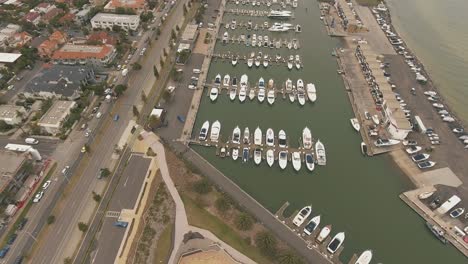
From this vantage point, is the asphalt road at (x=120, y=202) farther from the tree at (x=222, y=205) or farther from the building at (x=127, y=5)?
the building at (x=127, y=5)


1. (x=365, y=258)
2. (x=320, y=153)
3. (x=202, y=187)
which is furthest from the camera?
(x=320, y=153)

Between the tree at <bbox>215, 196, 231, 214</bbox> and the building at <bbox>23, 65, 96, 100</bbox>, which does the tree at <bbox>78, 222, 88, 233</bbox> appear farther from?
the building at <bbox>23, 65, 96, 100</bbox>

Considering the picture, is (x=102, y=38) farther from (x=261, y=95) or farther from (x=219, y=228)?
(x=219, y=228)

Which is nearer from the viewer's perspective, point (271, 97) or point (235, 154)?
point (235, 154)

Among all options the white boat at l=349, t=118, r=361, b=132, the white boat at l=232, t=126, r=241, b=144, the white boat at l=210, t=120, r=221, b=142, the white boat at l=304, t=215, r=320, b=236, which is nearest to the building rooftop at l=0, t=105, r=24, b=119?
the white boat at l=210, t=120, r=221, b=142

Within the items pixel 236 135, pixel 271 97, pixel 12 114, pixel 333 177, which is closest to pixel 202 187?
pixel 236 135

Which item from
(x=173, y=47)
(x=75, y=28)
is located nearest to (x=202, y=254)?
(x=173, y=47)

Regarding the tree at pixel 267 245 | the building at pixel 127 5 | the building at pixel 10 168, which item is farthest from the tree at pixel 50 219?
the building at pixel 127 5
